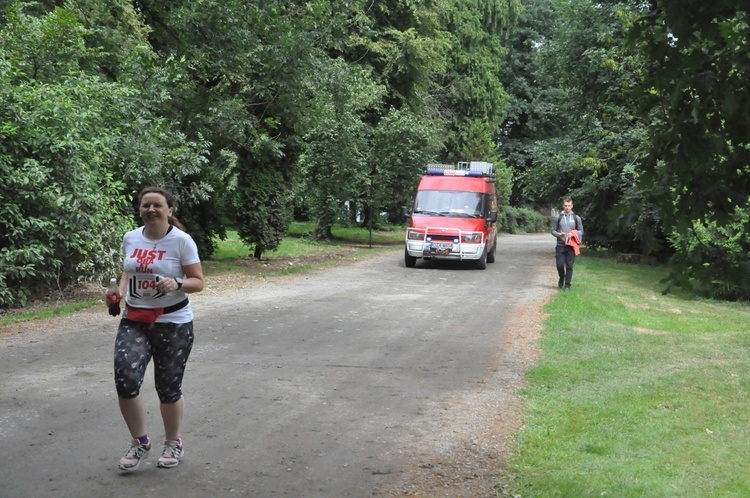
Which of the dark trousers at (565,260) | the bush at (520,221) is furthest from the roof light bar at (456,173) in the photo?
the bush at (520,221)

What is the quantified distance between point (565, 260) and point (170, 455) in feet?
45.0

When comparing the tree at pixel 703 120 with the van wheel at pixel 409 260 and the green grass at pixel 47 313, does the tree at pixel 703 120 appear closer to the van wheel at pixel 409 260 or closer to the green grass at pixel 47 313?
the green grass at pixel 47 313

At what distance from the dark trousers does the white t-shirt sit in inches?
510

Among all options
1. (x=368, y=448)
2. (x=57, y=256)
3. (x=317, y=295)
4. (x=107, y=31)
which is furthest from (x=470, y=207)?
(x=368, y=448)

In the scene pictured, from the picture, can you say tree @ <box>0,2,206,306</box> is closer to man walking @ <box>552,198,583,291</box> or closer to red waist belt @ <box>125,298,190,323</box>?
red waist belt @ <box>125,298,190,323</box>

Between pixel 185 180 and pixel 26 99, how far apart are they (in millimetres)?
7092

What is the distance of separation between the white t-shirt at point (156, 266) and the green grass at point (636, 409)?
2.70 m

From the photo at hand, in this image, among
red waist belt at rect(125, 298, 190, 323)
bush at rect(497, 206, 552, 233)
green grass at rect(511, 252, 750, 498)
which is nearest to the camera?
red waist belt at rect(125, 298, 190, 323)

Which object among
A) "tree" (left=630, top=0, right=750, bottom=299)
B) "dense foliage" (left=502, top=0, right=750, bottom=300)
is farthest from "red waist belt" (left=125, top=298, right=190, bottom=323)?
"tree" (left=630, top=0, right=750, bottom=299)

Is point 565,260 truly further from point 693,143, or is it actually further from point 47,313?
point 693,143

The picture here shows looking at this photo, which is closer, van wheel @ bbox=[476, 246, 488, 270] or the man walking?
the man walking

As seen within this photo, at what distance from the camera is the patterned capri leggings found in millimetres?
5725

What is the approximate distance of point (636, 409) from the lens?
8133 mm

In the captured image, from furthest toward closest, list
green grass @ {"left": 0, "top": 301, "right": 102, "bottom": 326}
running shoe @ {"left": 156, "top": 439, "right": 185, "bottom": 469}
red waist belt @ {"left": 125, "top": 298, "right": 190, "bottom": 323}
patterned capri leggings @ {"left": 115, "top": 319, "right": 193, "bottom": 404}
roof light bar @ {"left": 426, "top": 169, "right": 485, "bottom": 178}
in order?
1. roof light bar @ {"left": 426, "top": 169, "right": 485, "bottom": 178}
2. green grass @ {"left": 0, "top": 301, "right": 102, "bottom": 326}
3. running shoe @ {"left": 156, "top": 439, "right": 185, "bottom": 469}
4. red waist belt @ {"left": 125, "top": 298, "right": 190, "bottom": 323}
5. patterned capri leggings @ {"left": 115, "top": 319, "right": 193, "bottom": 404}
